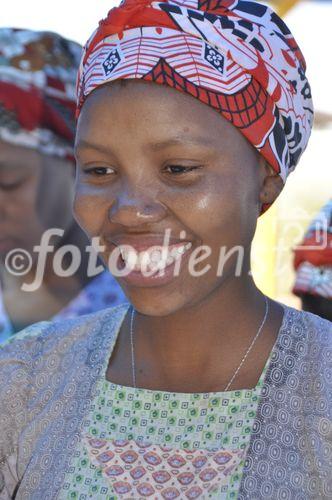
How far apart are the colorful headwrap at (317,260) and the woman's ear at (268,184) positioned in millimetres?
1571

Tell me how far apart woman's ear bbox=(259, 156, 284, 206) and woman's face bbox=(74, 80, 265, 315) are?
0.08 m

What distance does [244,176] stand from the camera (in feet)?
6.51

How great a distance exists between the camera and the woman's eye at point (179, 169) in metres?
1.90

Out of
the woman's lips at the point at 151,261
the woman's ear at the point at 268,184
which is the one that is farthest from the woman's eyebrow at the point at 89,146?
the woman's ear at the point at 268,184

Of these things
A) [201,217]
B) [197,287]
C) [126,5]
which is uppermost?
[126,5]

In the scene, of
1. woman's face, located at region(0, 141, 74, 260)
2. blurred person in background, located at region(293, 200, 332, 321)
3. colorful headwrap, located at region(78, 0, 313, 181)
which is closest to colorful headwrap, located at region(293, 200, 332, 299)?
blurred person in background, located at region(293, 200, 332, 321)

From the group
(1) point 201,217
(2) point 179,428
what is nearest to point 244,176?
(1) point 201,217

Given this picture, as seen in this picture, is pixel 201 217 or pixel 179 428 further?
pixel 179 428

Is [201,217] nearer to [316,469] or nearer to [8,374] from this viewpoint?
[316,469]

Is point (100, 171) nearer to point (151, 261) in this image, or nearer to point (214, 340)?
point (151, 261)

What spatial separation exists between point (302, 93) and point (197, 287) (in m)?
0.61

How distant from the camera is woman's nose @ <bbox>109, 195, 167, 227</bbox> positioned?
190cm

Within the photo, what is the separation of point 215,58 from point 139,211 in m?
0.43

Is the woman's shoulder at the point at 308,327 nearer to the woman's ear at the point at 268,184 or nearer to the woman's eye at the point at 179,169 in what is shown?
the woman's ear at the point at 268,184
